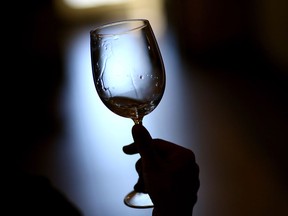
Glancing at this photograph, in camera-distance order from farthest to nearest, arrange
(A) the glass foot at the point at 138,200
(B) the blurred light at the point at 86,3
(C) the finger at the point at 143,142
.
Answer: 1. (B) the blurred light at the point at 86,3
2. (A) the glass foot at the point at 138,200
3. (C) the finger at the point at 143,142

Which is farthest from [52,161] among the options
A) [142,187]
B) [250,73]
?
[250,73]

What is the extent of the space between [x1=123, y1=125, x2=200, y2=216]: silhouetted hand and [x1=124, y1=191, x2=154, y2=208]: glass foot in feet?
0.51

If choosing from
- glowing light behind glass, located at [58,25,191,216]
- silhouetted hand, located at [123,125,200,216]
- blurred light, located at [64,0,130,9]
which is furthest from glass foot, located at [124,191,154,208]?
blurred light, located at [64,0,130,9]

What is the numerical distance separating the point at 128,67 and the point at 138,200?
0.88 ft

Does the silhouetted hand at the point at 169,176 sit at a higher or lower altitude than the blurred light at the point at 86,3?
lower

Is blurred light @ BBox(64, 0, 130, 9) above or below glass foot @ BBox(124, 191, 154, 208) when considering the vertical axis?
above

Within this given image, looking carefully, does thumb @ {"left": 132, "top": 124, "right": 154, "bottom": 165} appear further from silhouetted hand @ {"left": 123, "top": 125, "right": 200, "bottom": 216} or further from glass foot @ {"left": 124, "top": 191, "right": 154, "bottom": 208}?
glass foot @ {"left": 124, "top": 191, "right": 154, "bottom": 208}

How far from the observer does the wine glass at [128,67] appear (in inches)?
23.4

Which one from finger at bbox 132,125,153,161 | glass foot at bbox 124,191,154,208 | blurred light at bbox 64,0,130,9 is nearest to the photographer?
finger at bbox 132,125,153,161

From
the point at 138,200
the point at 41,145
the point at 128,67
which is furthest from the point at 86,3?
the point at 128,67

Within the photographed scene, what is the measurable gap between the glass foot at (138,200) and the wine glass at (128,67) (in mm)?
196

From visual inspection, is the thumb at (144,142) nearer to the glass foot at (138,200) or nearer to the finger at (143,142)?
the finger at (143,142)

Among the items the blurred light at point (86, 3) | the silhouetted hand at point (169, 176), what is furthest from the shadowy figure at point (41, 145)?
the blurred light at point (86, 3)

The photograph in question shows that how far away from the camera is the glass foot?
0.77m
